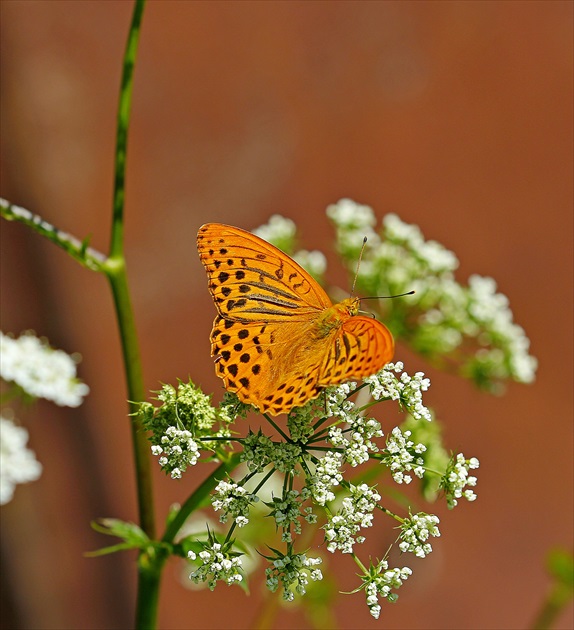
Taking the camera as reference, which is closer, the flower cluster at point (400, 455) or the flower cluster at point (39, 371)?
the flower cluster at point (400, 455)

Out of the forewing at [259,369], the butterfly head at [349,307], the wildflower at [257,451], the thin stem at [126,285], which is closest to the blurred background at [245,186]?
the thin stem at [126,285]

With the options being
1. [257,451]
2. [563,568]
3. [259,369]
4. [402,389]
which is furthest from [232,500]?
[563,568]

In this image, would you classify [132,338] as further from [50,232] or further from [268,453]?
[268,453]

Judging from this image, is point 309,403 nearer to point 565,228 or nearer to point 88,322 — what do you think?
point 88,322

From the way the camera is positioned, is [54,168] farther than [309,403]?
Yes

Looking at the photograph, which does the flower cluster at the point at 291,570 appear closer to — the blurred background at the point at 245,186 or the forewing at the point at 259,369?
the forewing at the point at 259,369

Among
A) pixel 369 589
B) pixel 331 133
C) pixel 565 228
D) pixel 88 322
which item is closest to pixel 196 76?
pixel 331 133
